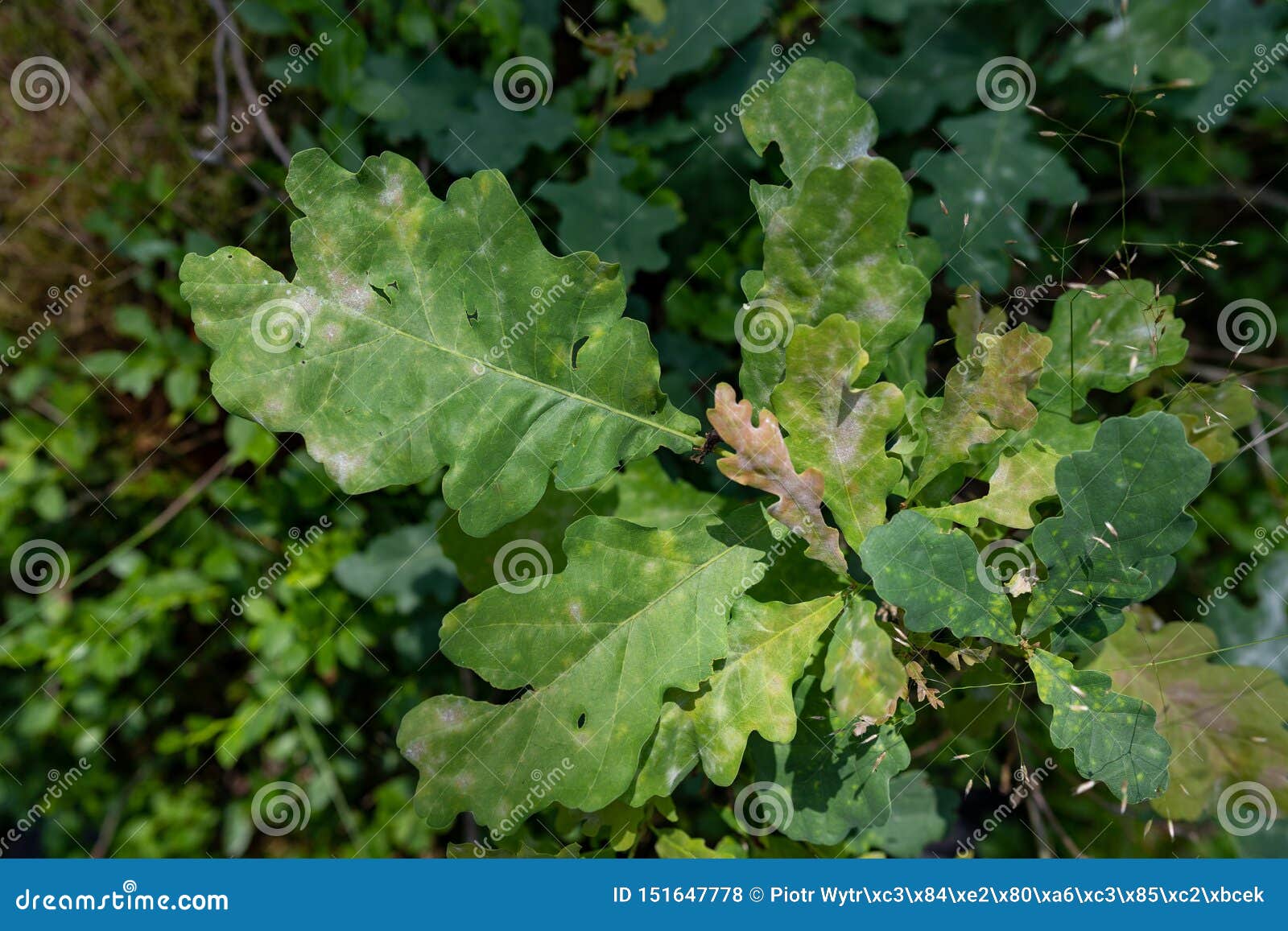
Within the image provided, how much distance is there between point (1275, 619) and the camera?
8.84 ft

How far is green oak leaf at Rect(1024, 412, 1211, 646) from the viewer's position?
4.84 feet

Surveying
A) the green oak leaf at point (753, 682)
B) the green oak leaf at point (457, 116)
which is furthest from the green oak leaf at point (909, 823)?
the green oak leaf at point (457, 116)

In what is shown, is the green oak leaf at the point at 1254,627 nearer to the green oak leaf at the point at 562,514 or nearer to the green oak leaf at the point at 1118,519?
the green oak leaf at the point at 1118,519

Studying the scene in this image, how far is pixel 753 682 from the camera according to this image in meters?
1.69

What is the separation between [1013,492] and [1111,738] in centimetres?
48

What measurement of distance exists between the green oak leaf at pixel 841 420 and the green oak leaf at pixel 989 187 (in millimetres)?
926

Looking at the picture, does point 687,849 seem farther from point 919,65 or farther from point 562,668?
point 919,65

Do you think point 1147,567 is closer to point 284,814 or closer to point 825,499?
point 825,499

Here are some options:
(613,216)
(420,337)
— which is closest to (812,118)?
(613,216)

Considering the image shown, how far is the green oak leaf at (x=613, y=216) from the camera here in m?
2.47

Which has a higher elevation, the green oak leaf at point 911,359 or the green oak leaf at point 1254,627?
the green oak leaf at point 911,359

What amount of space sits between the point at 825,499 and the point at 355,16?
2.20 meters

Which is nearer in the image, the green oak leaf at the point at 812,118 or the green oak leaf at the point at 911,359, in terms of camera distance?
the green oak leaf at the point at 812,118

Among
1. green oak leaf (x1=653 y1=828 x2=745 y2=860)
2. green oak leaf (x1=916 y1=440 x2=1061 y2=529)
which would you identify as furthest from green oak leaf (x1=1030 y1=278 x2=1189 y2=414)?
green oak leaf (x1=653 y1=828 x2=745 y2=860)
